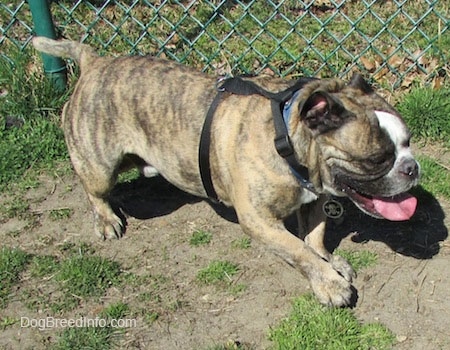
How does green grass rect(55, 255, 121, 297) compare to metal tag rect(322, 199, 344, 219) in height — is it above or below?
below

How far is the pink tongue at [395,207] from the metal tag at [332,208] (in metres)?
0.36

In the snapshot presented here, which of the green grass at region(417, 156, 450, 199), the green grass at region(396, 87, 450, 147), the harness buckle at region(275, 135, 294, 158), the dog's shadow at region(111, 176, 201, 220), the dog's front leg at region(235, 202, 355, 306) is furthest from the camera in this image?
the green grass at region(396, 87, 450, 147)

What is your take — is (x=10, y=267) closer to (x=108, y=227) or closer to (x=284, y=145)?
(x=108, y=227)

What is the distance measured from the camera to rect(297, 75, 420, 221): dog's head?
3.21m

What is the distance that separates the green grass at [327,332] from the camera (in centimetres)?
349

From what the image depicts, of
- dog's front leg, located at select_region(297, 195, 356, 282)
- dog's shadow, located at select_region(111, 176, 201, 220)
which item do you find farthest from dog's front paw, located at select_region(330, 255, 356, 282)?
dog's shadow, located at select_region(111, 176, 201, 220)

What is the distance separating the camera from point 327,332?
355 centimetres

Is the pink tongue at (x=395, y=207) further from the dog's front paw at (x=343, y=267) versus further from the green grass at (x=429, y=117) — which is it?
the green grass at (x=429, y=117)

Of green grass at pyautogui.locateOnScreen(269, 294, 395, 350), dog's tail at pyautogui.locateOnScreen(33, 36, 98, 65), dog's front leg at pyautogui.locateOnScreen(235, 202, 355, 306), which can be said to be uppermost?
dog's front leg at pyautogui.locateOnScreen(235, 202, 355, 306)

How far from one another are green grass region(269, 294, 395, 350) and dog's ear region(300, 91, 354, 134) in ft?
3.37

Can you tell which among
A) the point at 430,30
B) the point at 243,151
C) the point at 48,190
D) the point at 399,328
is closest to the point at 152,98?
the point at 243,151

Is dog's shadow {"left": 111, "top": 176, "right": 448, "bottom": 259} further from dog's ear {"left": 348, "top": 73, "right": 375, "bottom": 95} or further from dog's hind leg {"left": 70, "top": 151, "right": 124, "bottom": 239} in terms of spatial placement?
dog's ear {"left": 348, "top": 73, "right": 375, "bottom": 95}

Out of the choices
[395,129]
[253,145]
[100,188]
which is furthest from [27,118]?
[395,129]

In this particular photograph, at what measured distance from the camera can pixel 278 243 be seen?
12.0 feet
